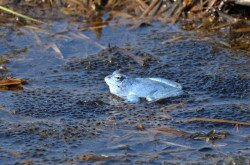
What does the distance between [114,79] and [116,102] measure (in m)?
0.24

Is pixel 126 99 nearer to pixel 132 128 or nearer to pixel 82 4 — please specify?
pixel 132 128

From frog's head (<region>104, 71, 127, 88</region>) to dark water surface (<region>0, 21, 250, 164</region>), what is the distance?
0.47ft

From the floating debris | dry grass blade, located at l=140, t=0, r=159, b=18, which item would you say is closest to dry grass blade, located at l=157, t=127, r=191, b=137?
the floating debris

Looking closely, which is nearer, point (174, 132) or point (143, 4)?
point (174, 132)

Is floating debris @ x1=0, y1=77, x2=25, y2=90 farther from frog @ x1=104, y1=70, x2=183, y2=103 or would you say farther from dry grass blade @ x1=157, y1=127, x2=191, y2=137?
dry grass blade @ x1=157, y1=127, x2=191, y2=137

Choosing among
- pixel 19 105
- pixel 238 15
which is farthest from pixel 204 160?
pixel 238 15

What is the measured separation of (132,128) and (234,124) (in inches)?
36.9

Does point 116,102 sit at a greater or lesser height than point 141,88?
lesser

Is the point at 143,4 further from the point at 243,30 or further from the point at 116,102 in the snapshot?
the point at 116,102

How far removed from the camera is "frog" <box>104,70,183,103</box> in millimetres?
6582

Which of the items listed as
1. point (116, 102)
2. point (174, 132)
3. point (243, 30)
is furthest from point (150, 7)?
point (174, 132)

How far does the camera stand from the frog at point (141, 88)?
6.58 m

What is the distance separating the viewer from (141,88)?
663cm

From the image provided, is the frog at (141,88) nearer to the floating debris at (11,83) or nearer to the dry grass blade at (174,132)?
the dry grass blade at (174,132)
